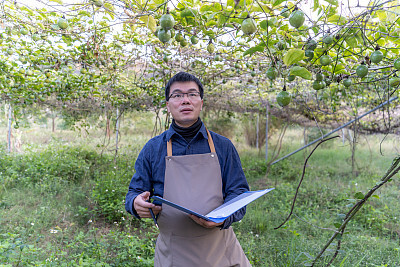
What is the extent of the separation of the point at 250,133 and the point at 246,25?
10.9 metres

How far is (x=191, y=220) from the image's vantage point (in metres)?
1.21

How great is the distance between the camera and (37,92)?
4.02 metres

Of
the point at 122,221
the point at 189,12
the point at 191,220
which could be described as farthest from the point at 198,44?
the point at 122,221

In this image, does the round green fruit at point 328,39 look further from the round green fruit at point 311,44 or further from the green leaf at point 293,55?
the green leaf at point 293,55

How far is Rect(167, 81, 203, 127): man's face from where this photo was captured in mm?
1308

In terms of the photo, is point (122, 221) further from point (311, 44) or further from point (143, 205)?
point (311, 44)

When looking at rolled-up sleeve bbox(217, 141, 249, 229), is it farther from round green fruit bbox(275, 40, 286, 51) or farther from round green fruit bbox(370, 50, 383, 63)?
round green fruit bbox(370, 50, 383, 63)

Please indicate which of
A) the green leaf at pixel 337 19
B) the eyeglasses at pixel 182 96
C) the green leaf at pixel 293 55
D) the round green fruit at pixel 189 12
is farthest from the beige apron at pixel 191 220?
the green leaf at pixel 337 19

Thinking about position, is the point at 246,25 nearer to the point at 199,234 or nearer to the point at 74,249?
the point at 199,234

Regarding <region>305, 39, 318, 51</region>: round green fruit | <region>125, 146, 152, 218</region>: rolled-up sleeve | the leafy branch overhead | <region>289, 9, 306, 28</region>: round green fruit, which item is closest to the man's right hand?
<region>125, 146, 152, 218</region>: rolled-up sleeve

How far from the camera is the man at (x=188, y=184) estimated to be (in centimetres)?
120

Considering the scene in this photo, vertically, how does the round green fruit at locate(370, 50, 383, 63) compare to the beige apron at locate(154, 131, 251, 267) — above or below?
above

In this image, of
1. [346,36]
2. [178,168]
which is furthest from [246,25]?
[178,168]

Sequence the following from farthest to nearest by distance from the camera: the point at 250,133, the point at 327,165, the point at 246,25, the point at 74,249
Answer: the point at 250,133, the point at 327,165, the point at 74,249, the point at 246,25
